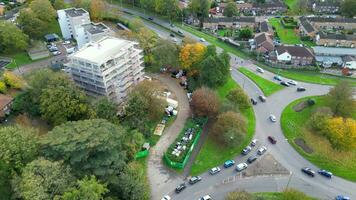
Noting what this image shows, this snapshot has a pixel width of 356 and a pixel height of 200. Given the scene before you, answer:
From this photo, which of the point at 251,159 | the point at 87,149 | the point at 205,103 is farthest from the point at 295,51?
the point at 87,149

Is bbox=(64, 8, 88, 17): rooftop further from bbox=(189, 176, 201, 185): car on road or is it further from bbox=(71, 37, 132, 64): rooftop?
bbox=(189, 176, 201, 185): car on road

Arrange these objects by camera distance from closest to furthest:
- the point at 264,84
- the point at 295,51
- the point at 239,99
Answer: the point at 239,99
the point at 264,84
the point at 295,51

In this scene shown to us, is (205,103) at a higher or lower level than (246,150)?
higher

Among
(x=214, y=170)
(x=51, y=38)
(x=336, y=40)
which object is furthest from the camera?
(x=51, y=38)

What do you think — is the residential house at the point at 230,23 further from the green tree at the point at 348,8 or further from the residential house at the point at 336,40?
the green tree at the point at 348,8

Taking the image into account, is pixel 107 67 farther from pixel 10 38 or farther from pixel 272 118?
pixel 10 38

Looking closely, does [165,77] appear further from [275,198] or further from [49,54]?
[275,198]

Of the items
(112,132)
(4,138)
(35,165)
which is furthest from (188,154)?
(4,138)

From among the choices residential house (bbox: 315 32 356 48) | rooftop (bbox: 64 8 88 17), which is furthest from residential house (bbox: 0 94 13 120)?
residential house (bbox: 315 32 356 48)
